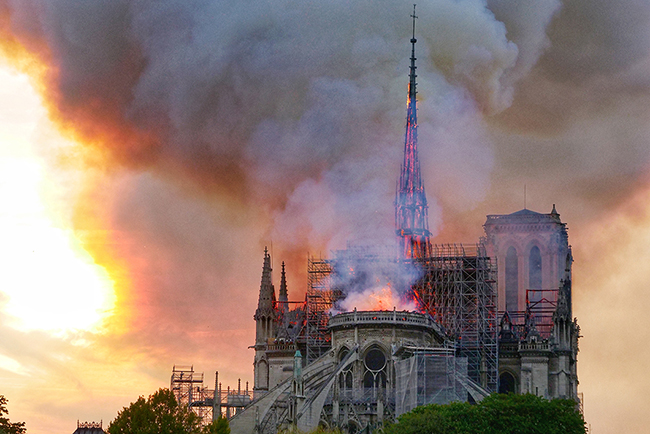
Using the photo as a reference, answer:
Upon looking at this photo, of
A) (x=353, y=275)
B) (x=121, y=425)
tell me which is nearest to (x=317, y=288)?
(x=353, y=275)

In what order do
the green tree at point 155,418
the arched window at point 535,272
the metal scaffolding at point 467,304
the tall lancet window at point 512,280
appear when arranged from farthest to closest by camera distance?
the tall lancet window at point 512,280
the arched window at point 535,272
the metal scaffolding at point 467,304
the green tree at point 155,418

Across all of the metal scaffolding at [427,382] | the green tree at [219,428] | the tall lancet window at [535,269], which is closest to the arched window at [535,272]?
the tall lancet window at [535,269]

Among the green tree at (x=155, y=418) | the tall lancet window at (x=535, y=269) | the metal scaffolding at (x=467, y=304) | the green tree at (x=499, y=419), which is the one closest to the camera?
the green tree at (x=499, y=419)

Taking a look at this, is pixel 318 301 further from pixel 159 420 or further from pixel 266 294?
pixel 159 420

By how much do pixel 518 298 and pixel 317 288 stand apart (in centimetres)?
2639

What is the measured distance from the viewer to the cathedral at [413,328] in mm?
99688

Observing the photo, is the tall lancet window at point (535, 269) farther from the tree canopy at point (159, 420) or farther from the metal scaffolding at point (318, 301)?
the tree canopy at point (159, 420)

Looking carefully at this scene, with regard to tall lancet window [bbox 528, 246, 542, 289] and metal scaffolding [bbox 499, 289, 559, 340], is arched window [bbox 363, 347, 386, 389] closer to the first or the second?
metal scaffolding [bbox 499, 289, 559, 340]

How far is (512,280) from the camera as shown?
136500mm

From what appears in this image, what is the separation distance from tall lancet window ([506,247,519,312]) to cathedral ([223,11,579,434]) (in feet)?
0.32

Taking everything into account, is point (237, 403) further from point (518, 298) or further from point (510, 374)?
point (518, 298)

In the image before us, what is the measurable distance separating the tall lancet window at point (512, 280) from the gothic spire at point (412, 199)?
17.6 meters

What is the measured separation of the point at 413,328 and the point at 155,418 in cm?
2242

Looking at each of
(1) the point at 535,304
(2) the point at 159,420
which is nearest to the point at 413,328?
(2) the point at 159,420
